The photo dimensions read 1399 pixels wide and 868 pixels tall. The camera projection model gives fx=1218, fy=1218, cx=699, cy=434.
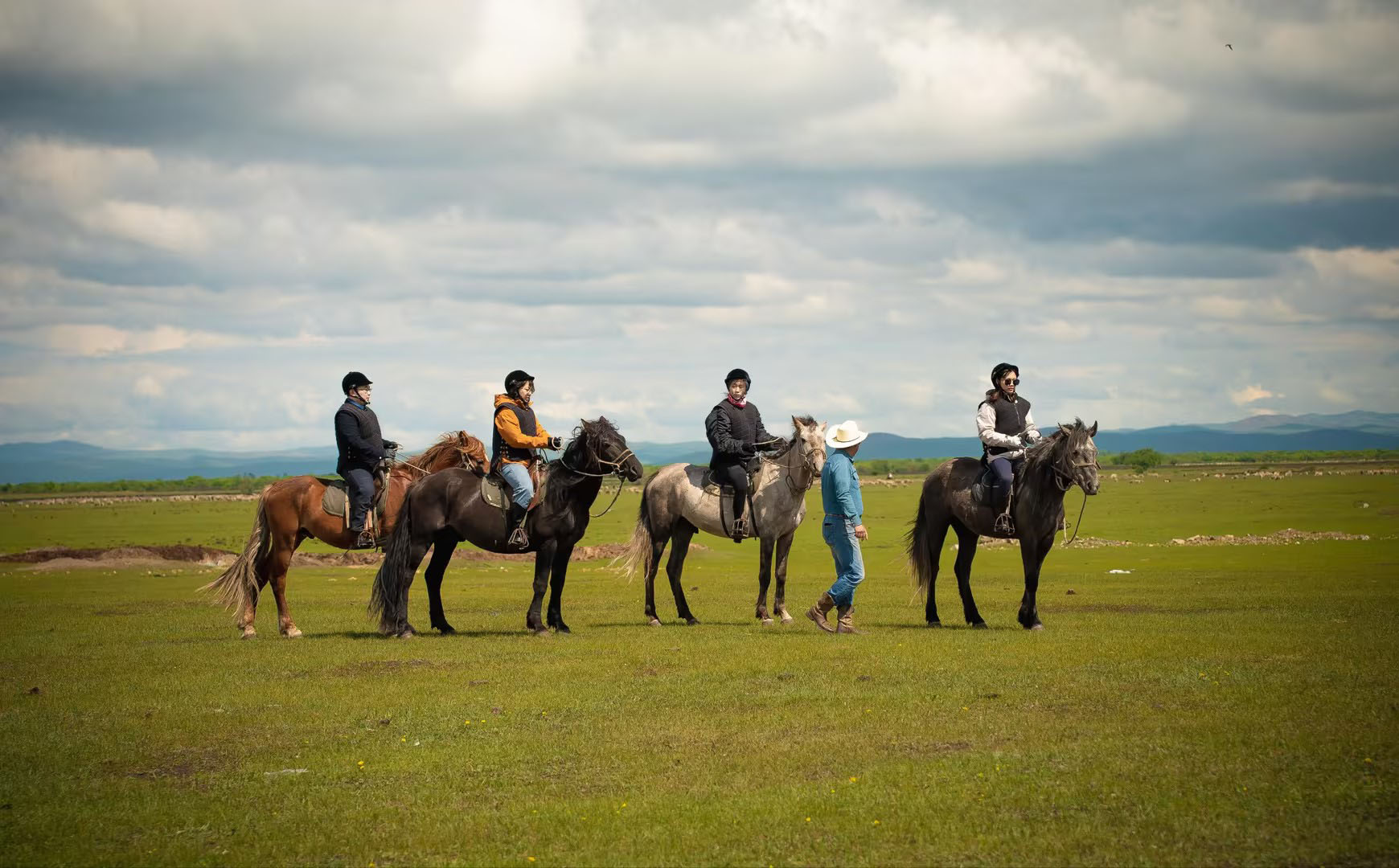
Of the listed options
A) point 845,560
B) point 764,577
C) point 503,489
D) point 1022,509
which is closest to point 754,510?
point 764,577

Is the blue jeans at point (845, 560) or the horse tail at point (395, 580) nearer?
the blue jeans at point (845, 560)

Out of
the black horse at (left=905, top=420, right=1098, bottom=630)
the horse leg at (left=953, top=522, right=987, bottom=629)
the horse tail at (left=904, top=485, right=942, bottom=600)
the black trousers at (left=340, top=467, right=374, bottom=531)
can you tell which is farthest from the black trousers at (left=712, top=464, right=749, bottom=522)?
the black trousers at (left=340, top=467, right=374, bottom=531)

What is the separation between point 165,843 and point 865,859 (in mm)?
4405

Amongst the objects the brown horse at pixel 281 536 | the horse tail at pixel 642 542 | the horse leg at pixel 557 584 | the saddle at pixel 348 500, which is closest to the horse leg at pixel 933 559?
the horse tail at pixel 642 542

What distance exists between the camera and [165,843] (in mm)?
7730

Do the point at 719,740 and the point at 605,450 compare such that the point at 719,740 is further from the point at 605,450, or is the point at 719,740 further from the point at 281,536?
the point at 281,536

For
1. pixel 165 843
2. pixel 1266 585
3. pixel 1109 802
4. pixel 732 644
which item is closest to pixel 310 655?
pixel 732 644

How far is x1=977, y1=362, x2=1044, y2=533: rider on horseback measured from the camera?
1734 cm

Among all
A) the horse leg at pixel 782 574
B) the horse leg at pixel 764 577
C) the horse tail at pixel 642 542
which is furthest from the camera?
the horse tail at pixel 642 542

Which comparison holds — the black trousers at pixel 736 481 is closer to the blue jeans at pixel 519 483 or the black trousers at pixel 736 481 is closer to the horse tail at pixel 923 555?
the horse tail at pixel 923 555

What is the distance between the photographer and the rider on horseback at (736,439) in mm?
18531

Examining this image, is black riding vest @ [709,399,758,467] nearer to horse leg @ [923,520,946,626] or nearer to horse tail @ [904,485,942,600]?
horse tail @ [904,485,942,600]

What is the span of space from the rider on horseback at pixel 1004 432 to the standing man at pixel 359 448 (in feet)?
28.6

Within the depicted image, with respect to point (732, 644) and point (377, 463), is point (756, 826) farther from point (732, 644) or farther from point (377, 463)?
point (377, 463)
